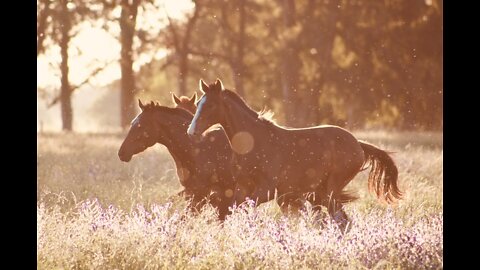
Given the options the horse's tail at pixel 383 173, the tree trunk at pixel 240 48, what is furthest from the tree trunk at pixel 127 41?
the horse's tail at pixel 383 173

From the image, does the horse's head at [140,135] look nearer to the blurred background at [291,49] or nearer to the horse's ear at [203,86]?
the horse's ear at [203,86]

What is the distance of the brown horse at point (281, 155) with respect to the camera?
7156 mm

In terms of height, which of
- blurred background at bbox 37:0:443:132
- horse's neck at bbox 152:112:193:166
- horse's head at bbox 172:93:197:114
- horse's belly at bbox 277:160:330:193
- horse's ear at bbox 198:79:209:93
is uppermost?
blurred background at bbox 37:0:443:132

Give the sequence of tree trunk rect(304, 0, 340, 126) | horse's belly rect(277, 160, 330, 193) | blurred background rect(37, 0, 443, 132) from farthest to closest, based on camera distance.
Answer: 1. tree trunk rect(304, 0, 340, 126)
2. blurred background rect(37, 0, 443, 132)
3. horse's belly rect(277, 160, 330, 193)

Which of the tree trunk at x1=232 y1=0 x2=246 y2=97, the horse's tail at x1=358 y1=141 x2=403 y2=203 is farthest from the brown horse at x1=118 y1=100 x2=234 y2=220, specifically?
the tree trunk at x1=232 y1=0 x2=246 y2=97

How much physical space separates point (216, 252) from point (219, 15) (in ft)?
88.7

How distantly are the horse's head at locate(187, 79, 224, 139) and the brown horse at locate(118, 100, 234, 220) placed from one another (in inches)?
43.7

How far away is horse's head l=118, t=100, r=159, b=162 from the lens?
26.7 feet

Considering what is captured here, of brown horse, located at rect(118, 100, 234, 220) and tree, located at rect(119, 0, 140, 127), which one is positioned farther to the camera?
tree, located at rect(119, 0, 140, 127)

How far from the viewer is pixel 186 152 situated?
8.26 meters

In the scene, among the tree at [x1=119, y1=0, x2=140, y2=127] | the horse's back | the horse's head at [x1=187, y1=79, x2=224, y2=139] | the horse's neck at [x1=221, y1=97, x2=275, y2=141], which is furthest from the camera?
the tree at [x1=119, y1=0, x2=140, y2=127]

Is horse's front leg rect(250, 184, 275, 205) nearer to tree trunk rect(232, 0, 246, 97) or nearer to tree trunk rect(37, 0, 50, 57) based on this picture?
tree trunk rect(37, 0, 50, 57)

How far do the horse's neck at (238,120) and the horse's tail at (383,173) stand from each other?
5.50 feet

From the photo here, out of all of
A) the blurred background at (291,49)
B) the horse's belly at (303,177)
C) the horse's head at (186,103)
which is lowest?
the horse's belly at (303,177)
